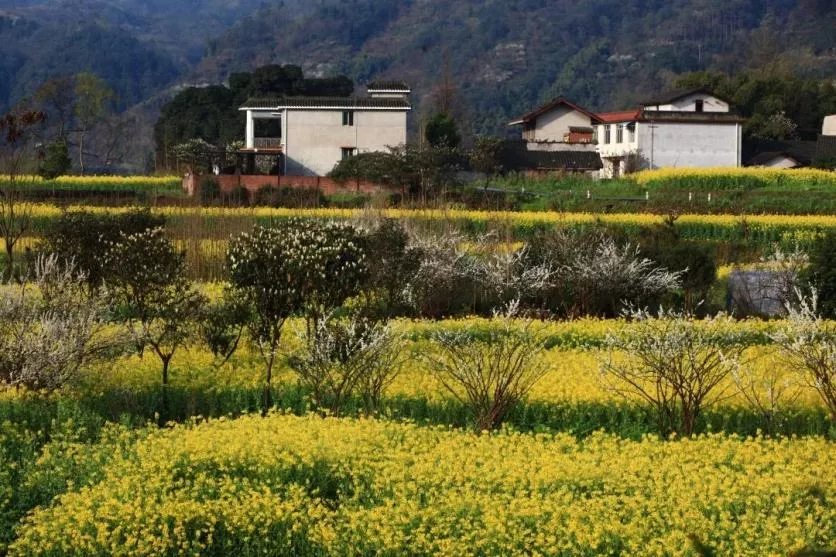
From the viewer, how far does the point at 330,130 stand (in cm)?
5444

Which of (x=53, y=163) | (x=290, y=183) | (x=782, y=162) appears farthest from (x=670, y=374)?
(x=782, y=162)

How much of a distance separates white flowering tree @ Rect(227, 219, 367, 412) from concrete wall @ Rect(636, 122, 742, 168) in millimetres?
47878

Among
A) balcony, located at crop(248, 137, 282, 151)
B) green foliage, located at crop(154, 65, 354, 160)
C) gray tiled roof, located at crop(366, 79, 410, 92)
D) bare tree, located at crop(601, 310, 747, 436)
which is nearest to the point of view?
bare tree, located at crop(601, 310, 747, 436)

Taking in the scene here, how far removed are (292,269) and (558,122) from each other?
187 ft

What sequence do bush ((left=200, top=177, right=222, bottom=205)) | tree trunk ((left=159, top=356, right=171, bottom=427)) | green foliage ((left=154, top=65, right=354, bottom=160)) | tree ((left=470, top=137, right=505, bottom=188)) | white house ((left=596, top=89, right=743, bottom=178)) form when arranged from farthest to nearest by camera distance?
green foliage ((left=154, top=65, right=354, bottom=160)), white house ((left=596, top=89, right=743, bottom=178)), tree ((left=470, top=137, right=505, bottom=188)), bush ((left=200, top=177, right=222, bottom=205)), tree trunk ((left=159, top=356, right=171, bottom=427))

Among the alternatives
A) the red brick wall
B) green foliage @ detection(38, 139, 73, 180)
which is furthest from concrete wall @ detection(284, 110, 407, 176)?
green foliage @ detection(38, 139, 73, 180)

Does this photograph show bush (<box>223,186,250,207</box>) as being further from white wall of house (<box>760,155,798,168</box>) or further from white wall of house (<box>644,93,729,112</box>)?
white wall of house (<box>760,155,798,168</box>)

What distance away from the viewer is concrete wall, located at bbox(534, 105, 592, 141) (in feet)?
231

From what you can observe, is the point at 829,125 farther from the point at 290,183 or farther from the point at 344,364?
the point at 344,364

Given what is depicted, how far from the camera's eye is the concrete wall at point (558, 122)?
7038 cm

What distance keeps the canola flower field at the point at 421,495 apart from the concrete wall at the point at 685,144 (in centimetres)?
5065

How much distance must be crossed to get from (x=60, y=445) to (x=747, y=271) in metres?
14.2

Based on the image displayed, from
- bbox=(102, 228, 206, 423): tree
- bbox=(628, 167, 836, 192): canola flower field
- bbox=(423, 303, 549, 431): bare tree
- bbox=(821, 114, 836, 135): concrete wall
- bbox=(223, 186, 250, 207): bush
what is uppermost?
bbox=(821, 114, 836, 135): concrete wall

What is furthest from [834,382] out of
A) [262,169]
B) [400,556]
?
[262,169]
